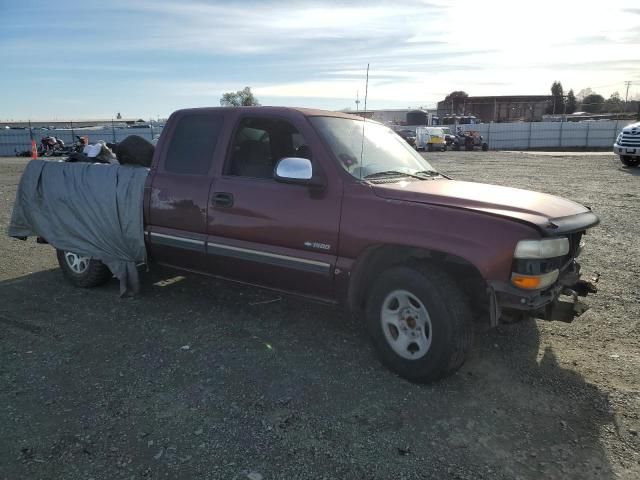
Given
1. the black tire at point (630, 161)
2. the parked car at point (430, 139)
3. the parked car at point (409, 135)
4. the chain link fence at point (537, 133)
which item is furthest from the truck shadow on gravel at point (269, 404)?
the parked car at point (430, 139)

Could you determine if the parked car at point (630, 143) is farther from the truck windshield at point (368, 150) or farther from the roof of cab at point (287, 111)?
the roof of cab at point (287, 111)

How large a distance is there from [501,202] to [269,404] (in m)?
2.06

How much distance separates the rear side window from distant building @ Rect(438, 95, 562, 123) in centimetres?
7359

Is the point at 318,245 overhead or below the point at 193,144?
below

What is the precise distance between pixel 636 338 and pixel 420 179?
7.30 feet

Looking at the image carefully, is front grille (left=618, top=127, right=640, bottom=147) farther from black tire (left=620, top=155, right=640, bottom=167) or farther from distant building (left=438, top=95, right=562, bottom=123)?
distant building (left=438, top=95, right=562, bottom=123)

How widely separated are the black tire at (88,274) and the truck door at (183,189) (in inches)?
34.1

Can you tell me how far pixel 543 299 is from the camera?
323cm

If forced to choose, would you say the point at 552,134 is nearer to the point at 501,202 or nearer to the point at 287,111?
the point at 287,111

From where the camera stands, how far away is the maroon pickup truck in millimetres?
3238

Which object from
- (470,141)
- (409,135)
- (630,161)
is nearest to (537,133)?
(470,141)

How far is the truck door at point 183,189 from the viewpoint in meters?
4.56

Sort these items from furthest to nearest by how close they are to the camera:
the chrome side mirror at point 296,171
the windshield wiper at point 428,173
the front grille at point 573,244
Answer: the windshield wiper at point 428,173
the chrome side mirror at point 296,171
the front grille at point 573,244

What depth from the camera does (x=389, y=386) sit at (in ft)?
11.6
